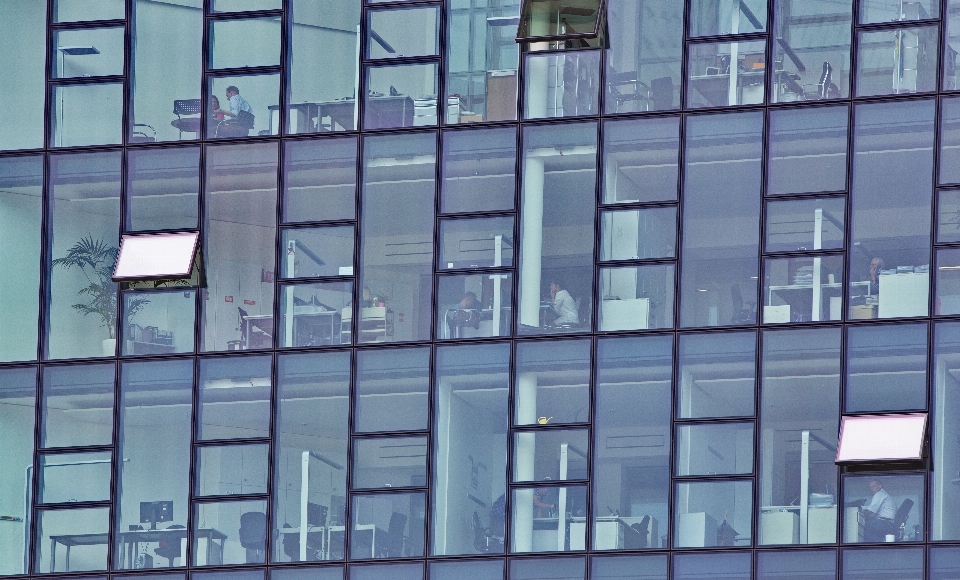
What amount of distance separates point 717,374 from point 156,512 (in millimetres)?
7343

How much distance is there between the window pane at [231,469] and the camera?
97.0 feet

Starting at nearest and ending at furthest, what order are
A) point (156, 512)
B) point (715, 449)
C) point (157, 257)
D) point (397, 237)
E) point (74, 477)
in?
point (715, 449) → point (156, 512) → point (397, 237) → point (74, 477) → point (157, 257)

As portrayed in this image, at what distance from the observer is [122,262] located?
99.3 ft

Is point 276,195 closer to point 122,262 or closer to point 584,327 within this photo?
point 122,262

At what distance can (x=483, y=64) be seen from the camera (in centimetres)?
2997

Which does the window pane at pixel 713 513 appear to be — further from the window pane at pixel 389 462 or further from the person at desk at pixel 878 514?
the window pane at pixel 389 462

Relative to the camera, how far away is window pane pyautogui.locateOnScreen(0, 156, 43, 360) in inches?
1203

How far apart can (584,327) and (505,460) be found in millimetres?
1927


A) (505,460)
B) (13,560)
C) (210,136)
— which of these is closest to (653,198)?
(505,460)

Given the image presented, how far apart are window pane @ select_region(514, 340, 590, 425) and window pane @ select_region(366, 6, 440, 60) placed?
4170 millimetres

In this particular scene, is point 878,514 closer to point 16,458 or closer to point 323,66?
point 323,66

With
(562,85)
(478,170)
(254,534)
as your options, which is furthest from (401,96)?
(254,534)

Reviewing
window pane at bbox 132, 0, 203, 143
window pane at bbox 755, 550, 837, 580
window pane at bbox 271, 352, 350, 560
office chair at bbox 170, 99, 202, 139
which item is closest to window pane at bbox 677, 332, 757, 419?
window pane at bbox 755, 550, 837, 580

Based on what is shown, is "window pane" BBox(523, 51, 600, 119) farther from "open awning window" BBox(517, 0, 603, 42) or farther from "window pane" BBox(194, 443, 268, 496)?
"window pane" BBox(194, 443, 268, 496)
